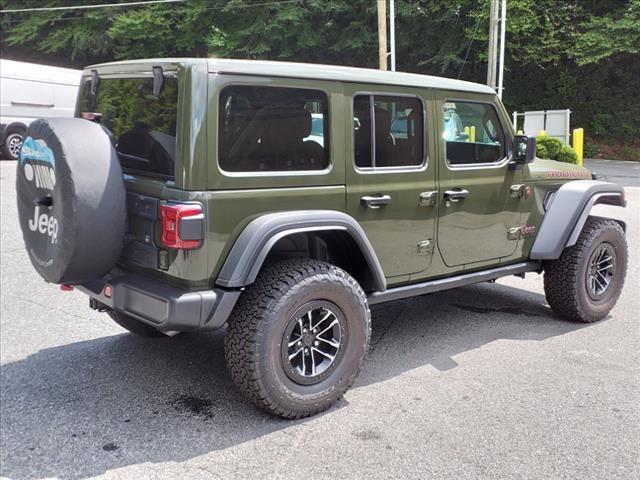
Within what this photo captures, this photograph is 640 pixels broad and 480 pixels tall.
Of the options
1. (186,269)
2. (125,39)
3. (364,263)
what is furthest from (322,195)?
(125,39)

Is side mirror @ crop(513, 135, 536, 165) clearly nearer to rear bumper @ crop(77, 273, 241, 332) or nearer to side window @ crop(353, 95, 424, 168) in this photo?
side window @ crop(353, 95, 424, 168)

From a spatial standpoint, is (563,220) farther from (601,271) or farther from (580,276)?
(601,271)

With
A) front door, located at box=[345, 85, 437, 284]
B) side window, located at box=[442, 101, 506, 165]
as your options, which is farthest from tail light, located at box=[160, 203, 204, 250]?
side window, located at box=[442, 101, 506, 165]

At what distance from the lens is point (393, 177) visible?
152 inches

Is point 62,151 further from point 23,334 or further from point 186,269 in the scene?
point 23,334

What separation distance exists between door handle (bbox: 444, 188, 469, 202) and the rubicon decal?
2.39 metres

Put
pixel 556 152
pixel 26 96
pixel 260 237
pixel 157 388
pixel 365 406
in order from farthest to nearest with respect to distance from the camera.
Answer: pixel 26 96 < pixel 556 152 < pixel 157 388 < pixel 365 406 < pixel 260 237

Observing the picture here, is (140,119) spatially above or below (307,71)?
below

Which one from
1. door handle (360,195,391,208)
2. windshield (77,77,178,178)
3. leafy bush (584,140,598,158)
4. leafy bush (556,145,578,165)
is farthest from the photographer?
leafy bush (584,140,598,158)

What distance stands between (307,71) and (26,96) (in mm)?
15740

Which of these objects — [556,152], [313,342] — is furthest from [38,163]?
[556,152]

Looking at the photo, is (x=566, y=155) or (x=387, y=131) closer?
(x=387, y=131)

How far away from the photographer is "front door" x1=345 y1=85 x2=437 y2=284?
3.71 metres

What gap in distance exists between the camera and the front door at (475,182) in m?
4.18
